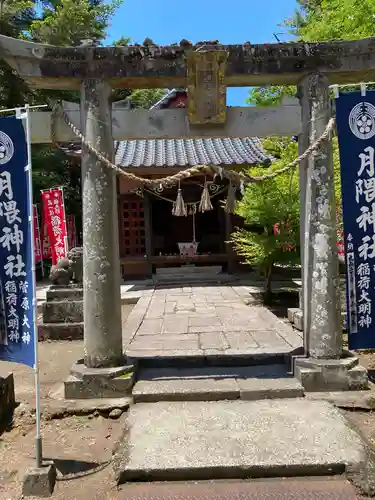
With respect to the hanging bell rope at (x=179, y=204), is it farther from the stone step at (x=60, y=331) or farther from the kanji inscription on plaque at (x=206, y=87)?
the stone step at (x=60, y=331)

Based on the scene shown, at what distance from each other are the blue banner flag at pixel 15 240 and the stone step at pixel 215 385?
1579mm

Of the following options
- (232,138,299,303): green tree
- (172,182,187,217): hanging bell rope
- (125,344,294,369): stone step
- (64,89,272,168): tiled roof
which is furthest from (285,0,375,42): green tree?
(125,344,294,369): stone step

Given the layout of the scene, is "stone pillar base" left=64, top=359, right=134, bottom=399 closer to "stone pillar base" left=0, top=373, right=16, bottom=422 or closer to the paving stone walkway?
"stone pillar base" left=0, top=373, right=16, bottom=422

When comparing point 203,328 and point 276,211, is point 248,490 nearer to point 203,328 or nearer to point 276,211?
point 203,328

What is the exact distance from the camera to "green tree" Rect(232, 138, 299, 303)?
30.4 ft

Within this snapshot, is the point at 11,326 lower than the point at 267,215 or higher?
lower

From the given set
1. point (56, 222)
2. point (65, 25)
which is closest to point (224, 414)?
point (56, 222)

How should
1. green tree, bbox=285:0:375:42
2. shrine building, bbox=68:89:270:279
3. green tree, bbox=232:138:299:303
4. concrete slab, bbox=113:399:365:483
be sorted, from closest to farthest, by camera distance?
concrete slab, bbox=113:399:365:483
green tree, bbox=285:0:375:42
green tree, bbox=232:138:299:303
shrine building, bbox=68:89:270:279

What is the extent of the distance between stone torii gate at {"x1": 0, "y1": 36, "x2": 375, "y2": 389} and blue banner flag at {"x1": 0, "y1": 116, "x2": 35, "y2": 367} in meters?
1.14

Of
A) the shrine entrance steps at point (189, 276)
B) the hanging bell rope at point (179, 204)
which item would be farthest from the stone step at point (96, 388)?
the shrine entrance steps at point (189, 276)

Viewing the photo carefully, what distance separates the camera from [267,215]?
9344 mm

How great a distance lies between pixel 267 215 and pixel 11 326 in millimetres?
6349

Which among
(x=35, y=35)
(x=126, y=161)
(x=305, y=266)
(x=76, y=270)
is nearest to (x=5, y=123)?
(x=305, y=266)

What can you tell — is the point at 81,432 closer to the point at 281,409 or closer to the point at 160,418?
the point at 160,418
